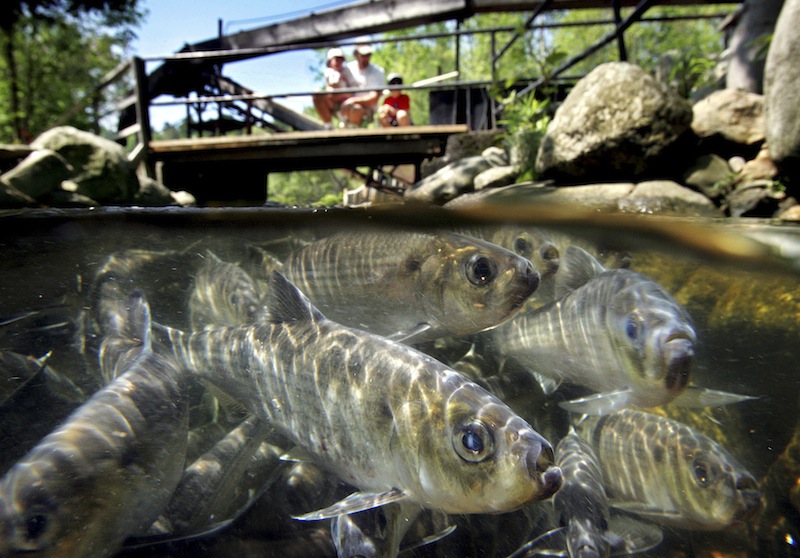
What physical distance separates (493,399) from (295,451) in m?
1.35

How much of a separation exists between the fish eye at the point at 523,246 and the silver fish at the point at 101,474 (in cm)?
331

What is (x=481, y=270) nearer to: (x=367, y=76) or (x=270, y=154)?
(x=270, y=154)

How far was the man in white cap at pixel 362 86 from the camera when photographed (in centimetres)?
1194

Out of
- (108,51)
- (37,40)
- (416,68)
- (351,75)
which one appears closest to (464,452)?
(351,75)

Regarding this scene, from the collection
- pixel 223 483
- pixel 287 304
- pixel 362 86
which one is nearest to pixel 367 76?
pixel 362 86

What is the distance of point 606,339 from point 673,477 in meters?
0.99

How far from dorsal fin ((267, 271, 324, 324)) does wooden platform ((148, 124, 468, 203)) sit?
8.12 m

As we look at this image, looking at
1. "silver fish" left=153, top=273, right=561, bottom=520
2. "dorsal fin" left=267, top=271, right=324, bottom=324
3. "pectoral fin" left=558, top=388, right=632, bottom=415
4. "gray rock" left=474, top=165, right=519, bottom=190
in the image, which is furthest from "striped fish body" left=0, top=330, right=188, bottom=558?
"gray rock" left=474, top=165, right=519, bottom=190

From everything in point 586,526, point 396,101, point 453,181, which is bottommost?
point 586,526

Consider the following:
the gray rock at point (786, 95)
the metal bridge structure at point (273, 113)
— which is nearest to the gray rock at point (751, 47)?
the metal bridge structure at point (273, 113)

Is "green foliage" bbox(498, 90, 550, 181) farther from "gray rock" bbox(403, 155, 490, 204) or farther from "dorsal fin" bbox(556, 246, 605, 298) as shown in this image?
"dorsal fin" bbox(556, 246, 605, 298)

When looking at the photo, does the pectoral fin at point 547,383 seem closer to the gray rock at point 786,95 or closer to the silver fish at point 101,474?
the silver fish at point 101,474

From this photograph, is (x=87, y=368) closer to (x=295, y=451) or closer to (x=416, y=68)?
(x=295, y=451)

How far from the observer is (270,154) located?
38.9 ft
